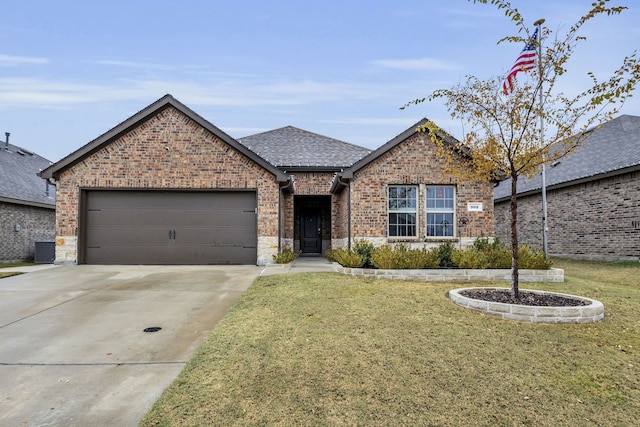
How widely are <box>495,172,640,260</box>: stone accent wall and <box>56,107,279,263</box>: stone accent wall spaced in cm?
1358

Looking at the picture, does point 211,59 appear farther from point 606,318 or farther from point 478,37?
point 606,318

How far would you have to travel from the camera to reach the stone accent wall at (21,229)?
1505 cm

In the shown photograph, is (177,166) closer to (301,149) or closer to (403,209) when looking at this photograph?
(301,149)

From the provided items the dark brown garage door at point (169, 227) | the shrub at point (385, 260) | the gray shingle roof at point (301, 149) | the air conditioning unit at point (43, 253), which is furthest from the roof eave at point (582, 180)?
the air conditioning unit at point (43, 253)

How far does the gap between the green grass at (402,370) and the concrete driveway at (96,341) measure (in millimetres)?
408

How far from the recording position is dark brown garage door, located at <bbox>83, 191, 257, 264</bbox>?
11852mm

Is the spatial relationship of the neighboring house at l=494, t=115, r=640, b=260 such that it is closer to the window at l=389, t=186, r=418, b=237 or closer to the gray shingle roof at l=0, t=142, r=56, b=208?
the window at l=389, t=186, r=418, b=237

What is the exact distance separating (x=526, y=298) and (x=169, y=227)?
1105 centimetres

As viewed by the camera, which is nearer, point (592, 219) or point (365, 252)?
point (365, 252)

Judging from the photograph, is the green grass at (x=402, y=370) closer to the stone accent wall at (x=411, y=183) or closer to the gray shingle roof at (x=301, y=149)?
the stone accent wall at (x=411, y=183)

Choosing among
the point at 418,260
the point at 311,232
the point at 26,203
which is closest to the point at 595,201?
the point at 418,260

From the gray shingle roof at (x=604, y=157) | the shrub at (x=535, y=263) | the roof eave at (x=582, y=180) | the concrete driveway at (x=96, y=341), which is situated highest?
the gray shingle roof at (x=604, y=157)

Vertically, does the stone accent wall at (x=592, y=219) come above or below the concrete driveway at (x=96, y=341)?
above

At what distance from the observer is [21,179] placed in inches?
691
